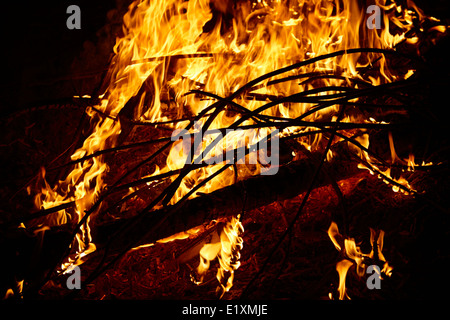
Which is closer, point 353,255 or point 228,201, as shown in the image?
point 353,255

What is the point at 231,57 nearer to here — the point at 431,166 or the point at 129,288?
the point at 431,166

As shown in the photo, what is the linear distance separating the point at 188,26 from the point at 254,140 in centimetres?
115

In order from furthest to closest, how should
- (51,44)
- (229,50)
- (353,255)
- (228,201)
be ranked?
(51,44)
(229,50)
(228,201)
(353,255)

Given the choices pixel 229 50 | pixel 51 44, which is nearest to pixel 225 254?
pixel 229 50

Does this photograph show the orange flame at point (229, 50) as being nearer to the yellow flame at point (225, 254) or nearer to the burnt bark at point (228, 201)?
the burnt bark at point (228, 201)

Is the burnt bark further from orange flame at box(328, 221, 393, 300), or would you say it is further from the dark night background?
the dark night background

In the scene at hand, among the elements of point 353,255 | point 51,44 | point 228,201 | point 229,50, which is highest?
point 51,44

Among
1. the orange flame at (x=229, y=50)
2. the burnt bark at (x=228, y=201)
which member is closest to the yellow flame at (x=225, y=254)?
the burnt bark at (x=228, y=201)

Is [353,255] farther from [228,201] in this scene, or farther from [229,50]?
[229,50]

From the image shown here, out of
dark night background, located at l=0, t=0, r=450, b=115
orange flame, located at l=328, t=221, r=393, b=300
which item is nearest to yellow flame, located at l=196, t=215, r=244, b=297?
orange flame, located at l=328, t=221, r=393, b=300

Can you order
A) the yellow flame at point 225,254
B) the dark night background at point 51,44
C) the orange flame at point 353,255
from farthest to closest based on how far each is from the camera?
the dark night background at point 51,44 → the yellow flame at point 225,254 → the orange flame at point 353,255

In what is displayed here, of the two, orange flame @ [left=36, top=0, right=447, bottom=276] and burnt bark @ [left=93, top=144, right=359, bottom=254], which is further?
orange flame @ [left=36, top=0, right=447, bottom=276]

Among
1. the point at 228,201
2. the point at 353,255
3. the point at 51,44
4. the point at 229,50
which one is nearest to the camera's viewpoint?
the point at 353,255

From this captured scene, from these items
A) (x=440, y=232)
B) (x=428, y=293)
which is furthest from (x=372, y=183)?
(x=428, y=293)
